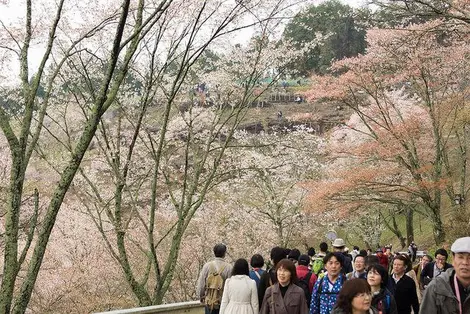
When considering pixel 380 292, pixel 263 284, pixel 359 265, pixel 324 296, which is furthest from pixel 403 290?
pixel 263 284

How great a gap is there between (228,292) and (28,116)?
2.80 m

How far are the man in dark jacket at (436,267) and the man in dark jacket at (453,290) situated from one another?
159 inches

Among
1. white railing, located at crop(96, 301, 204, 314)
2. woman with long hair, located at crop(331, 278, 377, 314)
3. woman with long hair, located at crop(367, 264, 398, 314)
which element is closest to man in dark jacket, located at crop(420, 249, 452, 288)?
woman with long hair, located at crop(367, 264, 398, 314)

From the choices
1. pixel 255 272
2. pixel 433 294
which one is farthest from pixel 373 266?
pixel 255 272

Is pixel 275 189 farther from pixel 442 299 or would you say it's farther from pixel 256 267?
pixel 442 299

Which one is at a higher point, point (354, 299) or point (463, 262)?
point (463, 262)

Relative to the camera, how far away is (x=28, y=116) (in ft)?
17.8

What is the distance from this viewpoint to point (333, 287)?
4945mm

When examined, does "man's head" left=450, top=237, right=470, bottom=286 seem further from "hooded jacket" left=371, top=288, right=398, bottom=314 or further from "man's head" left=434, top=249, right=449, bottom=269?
"man's head" left=434, top=249, right=449, bottom=269

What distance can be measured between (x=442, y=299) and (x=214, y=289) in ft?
Result: 12.6

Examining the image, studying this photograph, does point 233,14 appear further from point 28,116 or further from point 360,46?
point 360,46

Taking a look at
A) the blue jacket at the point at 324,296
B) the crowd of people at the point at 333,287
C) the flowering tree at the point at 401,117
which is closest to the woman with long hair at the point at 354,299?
the crowd of people at the point at 333,287

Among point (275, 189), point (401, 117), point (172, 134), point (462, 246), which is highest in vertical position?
point (172, 134)

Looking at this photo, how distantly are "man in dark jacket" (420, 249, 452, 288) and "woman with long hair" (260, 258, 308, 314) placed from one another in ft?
9.22
